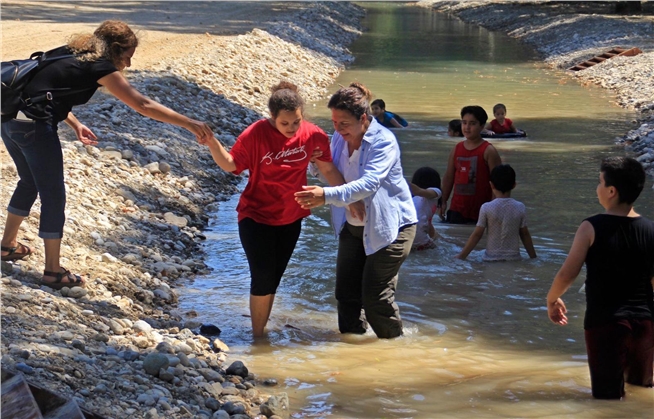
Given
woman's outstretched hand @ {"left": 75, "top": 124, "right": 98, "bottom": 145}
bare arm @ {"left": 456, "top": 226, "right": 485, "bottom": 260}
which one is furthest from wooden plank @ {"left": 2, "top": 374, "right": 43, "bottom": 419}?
bare arm @ {"left": 456, "top": 226, "right": 485, "bottom": 260}

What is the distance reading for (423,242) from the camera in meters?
9.45

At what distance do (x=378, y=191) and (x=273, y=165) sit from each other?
72 cm

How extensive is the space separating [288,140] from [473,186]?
3.82 m

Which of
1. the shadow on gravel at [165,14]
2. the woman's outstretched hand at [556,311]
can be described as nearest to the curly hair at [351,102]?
the woman's outstretched hand at [556,311]

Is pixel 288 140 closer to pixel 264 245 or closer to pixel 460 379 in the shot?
pixel 264 245

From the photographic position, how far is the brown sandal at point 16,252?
22.6 feet

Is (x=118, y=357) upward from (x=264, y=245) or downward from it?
downward

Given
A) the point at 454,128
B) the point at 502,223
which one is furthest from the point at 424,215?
the point at 454,128

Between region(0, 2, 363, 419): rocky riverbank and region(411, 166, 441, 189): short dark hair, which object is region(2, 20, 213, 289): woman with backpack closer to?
region(0, 2, 363, 419): rocky riverbank

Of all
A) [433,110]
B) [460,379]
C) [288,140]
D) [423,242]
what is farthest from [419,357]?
[433,110]

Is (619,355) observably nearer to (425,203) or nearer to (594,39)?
(425,203)

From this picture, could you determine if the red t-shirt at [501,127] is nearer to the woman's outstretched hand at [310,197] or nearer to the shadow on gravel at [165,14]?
the woman's outstretched hand at [310,197]

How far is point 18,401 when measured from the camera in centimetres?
407

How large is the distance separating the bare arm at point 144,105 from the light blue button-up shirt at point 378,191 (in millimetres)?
943
